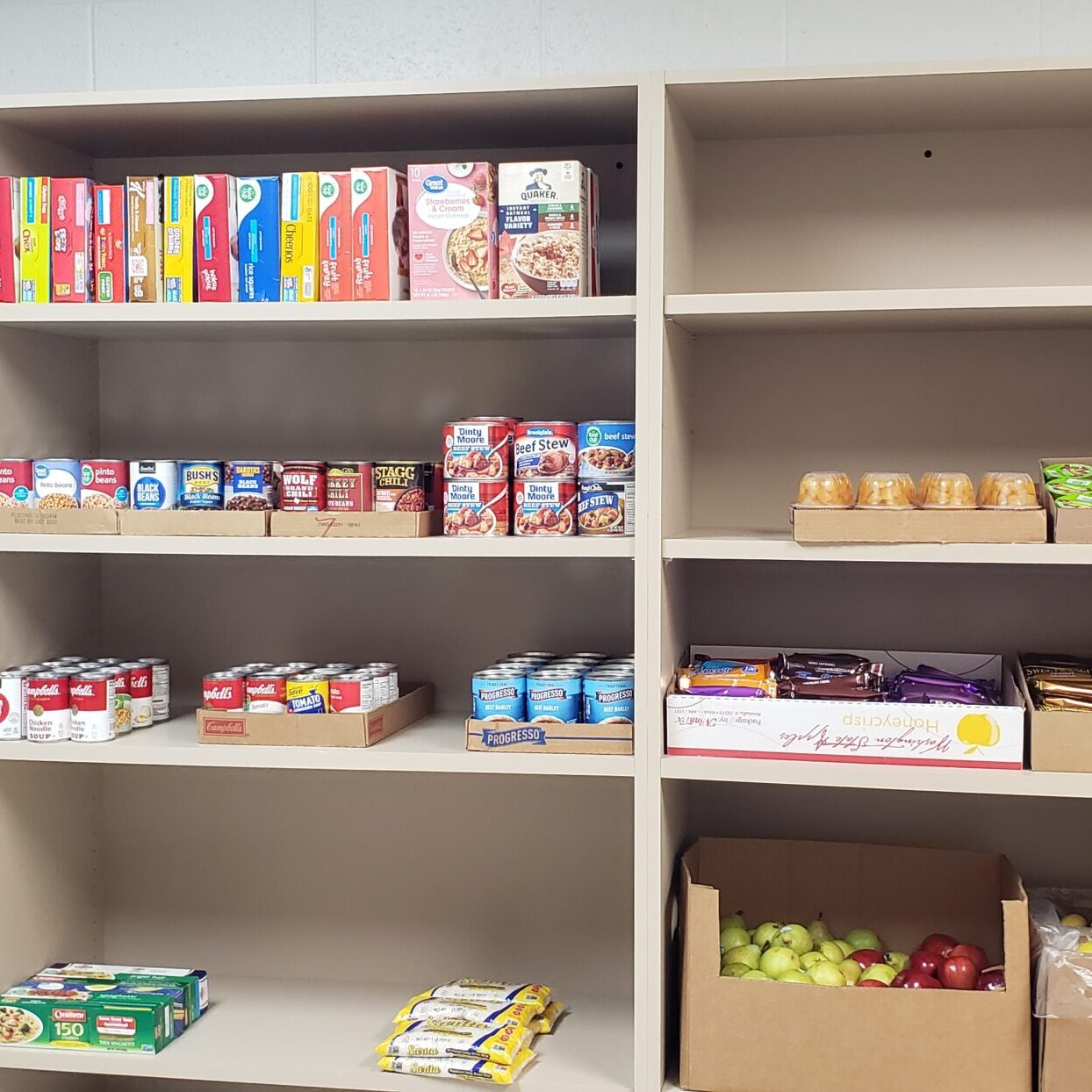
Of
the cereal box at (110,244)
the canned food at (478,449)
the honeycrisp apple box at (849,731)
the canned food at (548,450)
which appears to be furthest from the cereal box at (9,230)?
the honeycrisp apple box at (849,731)

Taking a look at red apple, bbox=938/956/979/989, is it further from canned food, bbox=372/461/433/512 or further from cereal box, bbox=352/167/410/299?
cereal box, bbox=352/167/410/299

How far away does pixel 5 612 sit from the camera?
2.50 meters

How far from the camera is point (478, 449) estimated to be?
2291mm

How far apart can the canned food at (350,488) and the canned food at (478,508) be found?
0.15 metres

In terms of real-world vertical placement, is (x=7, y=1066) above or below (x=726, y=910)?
below

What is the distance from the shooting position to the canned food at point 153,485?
7.86 ft

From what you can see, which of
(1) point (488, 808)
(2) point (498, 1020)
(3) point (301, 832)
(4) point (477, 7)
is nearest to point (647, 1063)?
(2) point (498, 1020)

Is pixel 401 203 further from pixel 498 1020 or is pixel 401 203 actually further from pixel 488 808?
pixel 498 1020

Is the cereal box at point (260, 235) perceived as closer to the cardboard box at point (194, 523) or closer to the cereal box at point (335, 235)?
the cereal box at point (335, 235)

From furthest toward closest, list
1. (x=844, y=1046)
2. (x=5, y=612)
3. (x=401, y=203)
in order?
(x=5, y=612) → (x=401, y=203) → (x=844, y=1046)

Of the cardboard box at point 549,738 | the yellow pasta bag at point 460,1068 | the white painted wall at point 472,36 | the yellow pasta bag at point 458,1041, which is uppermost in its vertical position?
the white painted wall at point 472,36

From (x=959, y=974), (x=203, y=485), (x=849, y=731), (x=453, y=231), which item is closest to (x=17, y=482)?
(x=203, y=485)

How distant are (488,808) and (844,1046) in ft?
2.95

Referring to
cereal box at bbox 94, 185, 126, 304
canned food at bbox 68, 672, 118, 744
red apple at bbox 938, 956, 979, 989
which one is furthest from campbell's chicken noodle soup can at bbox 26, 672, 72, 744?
red apple at bbox 938, 956, 979, 989
